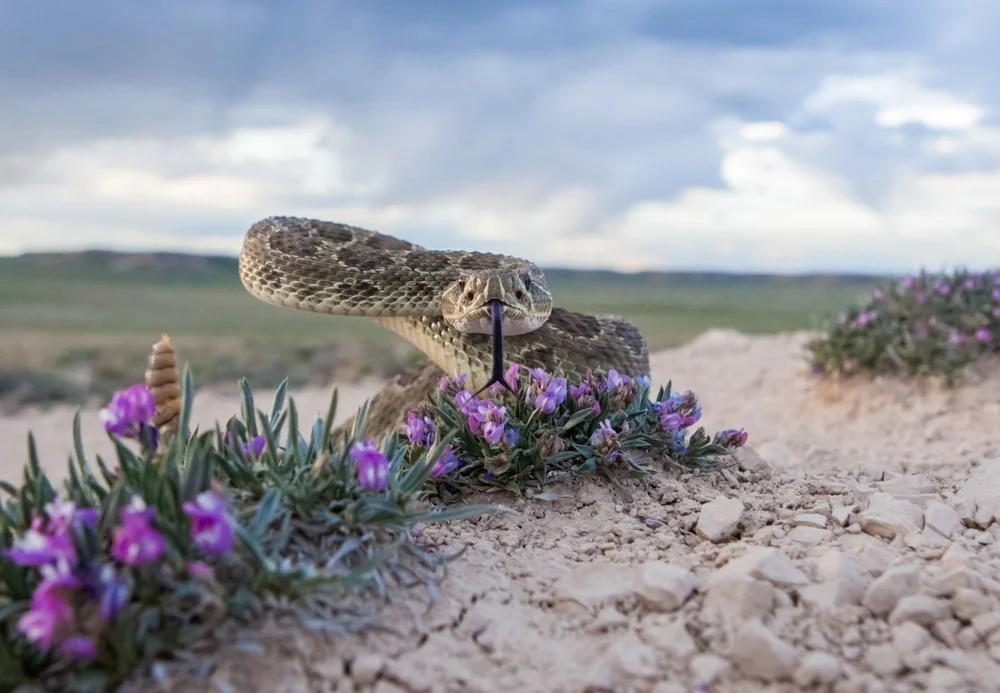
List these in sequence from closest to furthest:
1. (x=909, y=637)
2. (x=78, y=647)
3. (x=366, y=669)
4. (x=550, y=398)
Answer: (x=78, y=647) < (x=366, y=669) < (x=909, y=637) < (x=550, y=398)

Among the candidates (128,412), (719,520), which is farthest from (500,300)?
(128,412)

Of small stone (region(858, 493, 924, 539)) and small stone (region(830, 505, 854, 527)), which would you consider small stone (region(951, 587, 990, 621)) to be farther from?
small stone (region(830, 505, 854, 527))

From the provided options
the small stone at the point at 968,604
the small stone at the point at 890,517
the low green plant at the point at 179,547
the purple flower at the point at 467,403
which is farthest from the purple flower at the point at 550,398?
the small stone at the point at 968,604

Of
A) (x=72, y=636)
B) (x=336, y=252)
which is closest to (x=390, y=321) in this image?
(x=336, y=252)

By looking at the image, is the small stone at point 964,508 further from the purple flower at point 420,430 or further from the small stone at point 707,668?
the purple flower at point 420,430

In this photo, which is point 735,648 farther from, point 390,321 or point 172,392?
point 390,321

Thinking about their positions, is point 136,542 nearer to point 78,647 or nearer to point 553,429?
point 78,647
